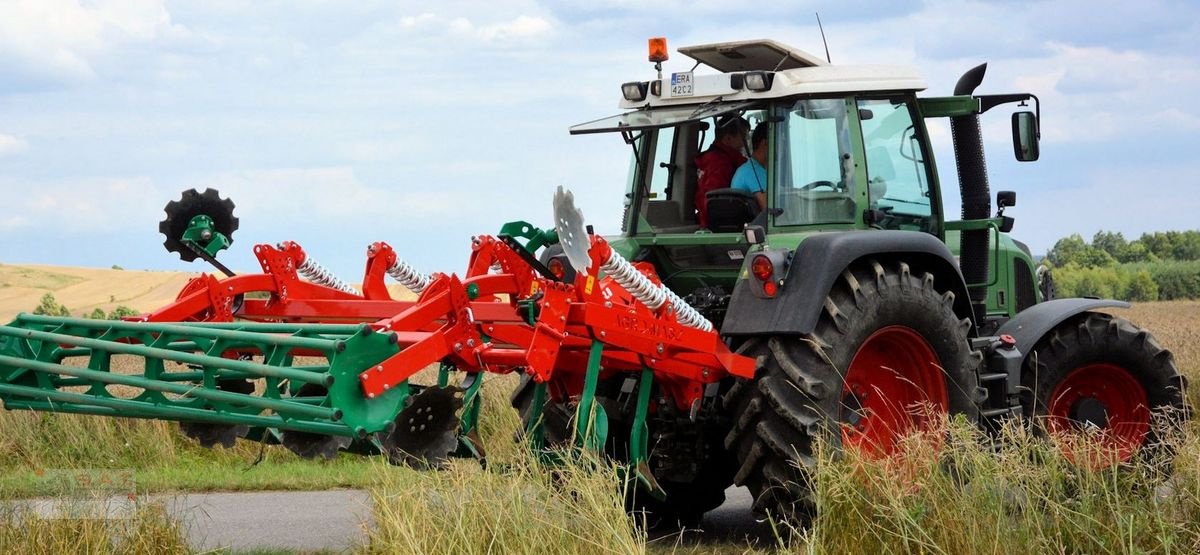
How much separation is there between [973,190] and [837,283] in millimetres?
2357

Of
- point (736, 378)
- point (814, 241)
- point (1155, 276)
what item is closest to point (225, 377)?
point (736, 378)

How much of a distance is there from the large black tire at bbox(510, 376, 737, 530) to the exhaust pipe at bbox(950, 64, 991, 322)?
2124 mm

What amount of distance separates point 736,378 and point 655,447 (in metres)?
0.79

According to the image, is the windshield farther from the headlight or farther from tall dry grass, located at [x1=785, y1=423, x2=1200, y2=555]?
tall dry grass, located at [x1=785, y1=423, x2=1200, y2=555]

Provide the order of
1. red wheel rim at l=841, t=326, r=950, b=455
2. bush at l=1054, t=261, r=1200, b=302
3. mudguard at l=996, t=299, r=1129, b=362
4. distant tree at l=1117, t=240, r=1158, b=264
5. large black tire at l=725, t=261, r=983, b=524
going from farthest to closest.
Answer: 1. distant tree at l=1117, t=240, r=1158, b=264
2. bush at l=1054, t=261, r=1200, b=302
3. mudguard at l=996, t=299, r=1129, b=362
4. red wheel rim at l=841, t=326, r=950, b=455
5. large black tire at l=725, t=261, r=983, b=524

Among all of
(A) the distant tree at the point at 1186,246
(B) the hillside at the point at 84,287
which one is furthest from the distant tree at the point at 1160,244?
(B) the hillside at the point at 84,287

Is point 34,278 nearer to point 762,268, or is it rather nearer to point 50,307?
point 50,307

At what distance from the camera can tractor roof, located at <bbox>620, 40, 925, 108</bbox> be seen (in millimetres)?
7727

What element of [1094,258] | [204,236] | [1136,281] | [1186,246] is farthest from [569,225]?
[1186,246]

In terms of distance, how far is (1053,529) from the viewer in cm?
590

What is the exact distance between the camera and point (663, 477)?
7.98 meters

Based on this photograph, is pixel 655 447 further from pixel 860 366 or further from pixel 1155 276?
pixel 1155 276

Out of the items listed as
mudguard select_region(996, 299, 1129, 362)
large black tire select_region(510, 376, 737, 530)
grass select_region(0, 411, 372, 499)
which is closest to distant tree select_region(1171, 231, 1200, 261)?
mudguard select_region(996, 299, 1129, 362)

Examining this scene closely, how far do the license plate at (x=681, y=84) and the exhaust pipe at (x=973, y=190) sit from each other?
2.04m
